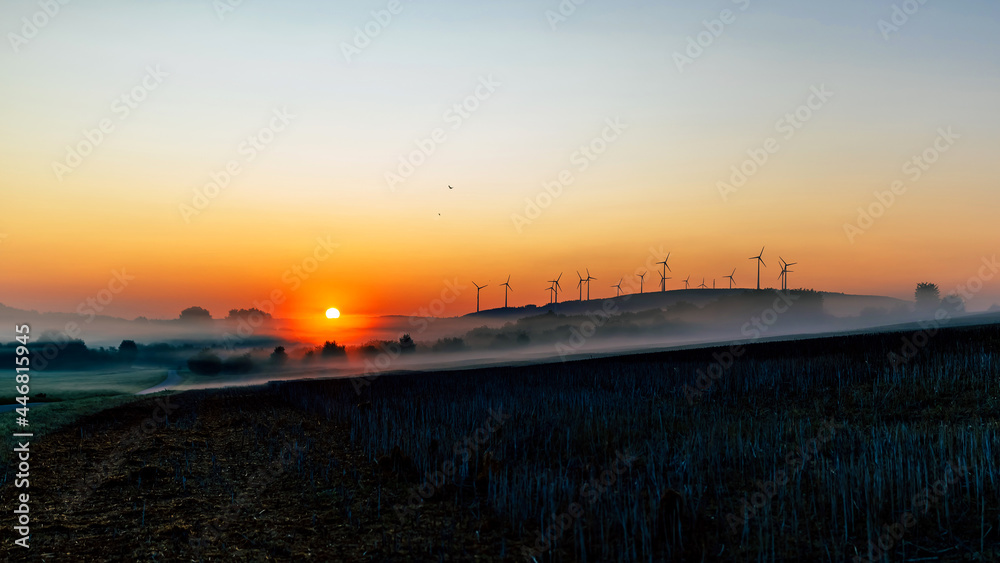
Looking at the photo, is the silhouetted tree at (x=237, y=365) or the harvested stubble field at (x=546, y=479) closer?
the harvested stubble field at (x=546, y=479)

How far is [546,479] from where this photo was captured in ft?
32.7

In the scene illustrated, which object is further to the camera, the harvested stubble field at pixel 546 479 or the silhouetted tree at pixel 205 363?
the silhouetted tree at pixel 205 363

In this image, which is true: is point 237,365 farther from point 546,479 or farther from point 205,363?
point 546,479

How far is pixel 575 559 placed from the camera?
7711 millimetres

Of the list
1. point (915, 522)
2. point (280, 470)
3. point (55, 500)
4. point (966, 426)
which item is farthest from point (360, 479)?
point (966, 426)

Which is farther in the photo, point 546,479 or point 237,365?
point 237,365

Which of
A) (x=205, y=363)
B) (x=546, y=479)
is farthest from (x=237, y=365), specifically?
(x=546, y=479)

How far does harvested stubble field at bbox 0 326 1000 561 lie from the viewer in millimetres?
8156

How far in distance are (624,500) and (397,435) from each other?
660cm

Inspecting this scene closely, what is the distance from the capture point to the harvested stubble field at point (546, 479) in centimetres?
816

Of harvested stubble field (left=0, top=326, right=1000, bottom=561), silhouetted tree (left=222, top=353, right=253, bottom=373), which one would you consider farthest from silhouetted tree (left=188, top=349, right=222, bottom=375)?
harvested stubble field (left=0, top=326, right=1000, bottom=561)

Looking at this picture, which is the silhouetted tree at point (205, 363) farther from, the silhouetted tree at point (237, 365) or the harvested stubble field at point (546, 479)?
the harvested stubble field at point (546, 479)

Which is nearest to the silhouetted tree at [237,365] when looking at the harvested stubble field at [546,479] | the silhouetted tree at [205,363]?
the silhouetted tree at [205,363]

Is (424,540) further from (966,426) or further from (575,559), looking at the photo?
(966,426)
